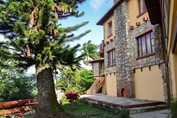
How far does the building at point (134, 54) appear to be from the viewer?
38.3 feet

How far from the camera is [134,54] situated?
1423 cm

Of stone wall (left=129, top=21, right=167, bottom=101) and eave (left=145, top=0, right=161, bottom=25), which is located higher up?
eave (left=145, top=0, right=161, bottom=25)

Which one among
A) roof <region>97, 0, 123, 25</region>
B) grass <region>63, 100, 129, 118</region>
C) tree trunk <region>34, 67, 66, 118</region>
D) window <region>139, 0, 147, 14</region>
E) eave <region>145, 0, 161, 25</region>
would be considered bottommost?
grass <region>63, 100, 129, 118</region>

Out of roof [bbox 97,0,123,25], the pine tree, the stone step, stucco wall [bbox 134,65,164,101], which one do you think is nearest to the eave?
stucco wall [bbox 134,65,164,101]

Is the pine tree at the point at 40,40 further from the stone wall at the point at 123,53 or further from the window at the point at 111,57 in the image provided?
the window at the point at 111,57

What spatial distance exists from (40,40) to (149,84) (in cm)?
674

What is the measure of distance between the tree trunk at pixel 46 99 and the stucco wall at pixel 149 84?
5520mm

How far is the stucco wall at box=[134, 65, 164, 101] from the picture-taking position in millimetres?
11617

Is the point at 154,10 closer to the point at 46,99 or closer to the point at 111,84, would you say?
the point at 46,99

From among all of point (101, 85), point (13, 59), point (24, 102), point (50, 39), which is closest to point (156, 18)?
point (50, 39)

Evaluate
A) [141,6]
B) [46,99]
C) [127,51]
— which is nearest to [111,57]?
[127,51]

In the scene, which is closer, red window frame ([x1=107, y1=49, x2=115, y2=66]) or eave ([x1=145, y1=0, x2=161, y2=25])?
eave ([x1=145, y1=0, x2=161, y2=25])

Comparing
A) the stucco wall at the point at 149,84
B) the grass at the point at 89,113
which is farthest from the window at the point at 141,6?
the grass at the point at 89,113

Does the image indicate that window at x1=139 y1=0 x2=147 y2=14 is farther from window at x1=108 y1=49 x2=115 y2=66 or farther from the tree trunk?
the tree trunk
